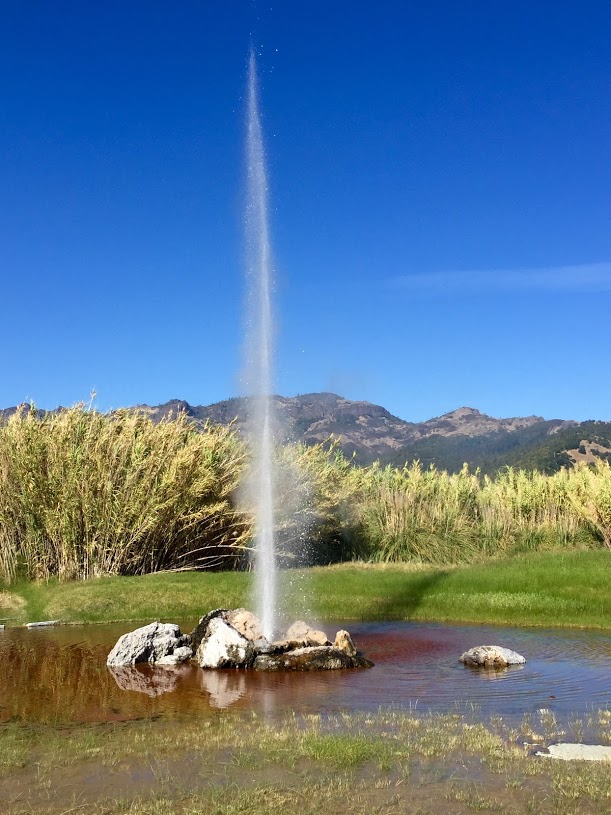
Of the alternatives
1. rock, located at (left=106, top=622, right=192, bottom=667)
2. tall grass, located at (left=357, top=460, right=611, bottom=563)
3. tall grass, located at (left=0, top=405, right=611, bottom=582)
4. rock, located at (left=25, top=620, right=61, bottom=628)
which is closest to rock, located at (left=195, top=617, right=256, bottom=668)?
rock, located at (left=106, top=622, right=192, bottom=667)

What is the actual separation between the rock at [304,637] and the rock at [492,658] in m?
2.42

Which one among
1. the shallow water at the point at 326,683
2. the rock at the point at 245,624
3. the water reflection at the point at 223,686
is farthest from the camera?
the rock at the point at 245,624

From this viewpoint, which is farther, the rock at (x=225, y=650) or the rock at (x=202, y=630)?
the rock at (x=202, y=630)

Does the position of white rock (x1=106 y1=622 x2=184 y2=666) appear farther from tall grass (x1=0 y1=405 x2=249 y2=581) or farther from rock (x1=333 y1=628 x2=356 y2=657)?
tall grass (x1=0 y1=405 x2=249 y2=581)

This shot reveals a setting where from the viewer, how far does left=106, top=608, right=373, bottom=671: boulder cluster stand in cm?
1245

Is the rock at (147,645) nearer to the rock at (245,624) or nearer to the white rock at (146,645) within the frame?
the white rock at (146,645)

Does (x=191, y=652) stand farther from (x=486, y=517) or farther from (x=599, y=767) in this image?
(x=486, y=517)

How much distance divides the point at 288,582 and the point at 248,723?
1223 centimetres

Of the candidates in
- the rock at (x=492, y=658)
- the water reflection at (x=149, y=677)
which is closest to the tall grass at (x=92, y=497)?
the water reflection at (x=149, y=677)

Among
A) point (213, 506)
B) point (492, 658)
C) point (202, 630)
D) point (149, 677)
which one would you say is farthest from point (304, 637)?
point (213, 506)

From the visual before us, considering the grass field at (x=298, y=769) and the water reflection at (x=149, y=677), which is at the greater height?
the grass field at (x=298, y=769)

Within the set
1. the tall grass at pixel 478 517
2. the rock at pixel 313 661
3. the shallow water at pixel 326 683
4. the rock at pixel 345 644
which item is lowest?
the shallow water at pixel 326 683

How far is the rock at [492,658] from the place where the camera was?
12266mm

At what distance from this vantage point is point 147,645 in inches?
520
